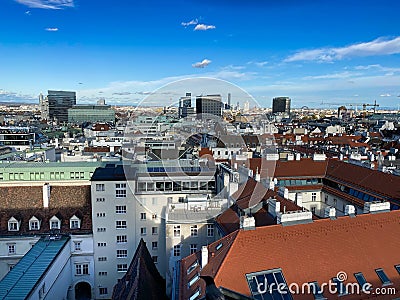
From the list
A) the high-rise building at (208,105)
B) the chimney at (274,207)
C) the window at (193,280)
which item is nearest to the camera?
the window at (193,280)

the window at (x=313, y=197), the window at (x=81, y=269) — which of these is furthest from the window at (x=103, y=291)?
the window at (x=313, y=197)

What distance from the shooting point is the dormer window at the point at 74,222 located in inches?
1099

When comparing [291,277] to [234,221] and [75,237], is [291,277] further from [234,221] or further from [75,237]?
[75,237]

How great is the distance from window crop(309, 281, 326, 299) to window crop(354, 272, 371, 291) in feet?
5.66

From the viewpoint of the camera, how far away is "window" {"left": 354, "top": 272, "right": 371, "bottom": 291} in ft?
46.6

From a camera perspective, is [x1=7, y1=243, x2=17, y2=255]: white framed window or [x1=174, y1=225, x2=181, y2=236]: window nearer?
[x1=174, y1=225, x2=181, y2=236]: window

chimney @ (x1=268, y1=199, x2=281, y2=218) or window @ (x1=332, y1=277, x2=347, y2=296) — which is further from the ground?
chimney @ (x1=268, y1=199, x2=281, y2=218)

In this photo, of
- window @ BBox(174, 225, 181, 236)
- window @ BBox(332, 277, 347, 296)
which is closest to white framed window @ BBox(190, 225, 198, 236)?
window @ BBox(174, 225, 181, 236)

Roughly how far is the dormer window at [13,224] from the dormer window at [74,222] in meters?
3.76

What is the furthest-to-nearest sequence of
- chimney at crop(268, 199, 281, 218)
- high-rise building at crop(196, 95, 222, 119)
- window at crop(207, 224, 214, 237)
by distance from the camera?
high-rise building at crop(196, 95, 222, 119) < window at crop(207, 224, 214, 237) < chimney at crop(268, 199, 281, 218)

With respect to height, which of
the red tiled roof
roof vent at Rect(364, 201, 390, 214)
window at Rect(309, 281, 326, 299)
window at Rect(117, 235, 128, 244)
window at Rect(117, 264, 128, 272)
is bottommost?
window at Rect(117, 264, 128, 272)

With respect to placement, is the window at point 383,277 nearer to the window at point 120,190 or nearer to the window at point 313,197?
the window at point 313,197

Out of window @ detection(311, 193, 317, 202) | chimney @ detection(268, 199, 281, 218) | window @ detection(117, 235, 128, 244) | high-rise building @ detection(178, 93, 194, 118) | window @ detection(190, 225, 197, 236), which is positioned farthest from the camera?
window @ detection(311, 193, 317, 202)

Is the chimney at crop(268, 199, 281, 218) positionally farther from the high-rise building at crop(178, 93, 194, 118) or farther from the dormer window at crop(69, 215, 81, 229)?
the dormer window at crop(69, 215, 81, 229)
